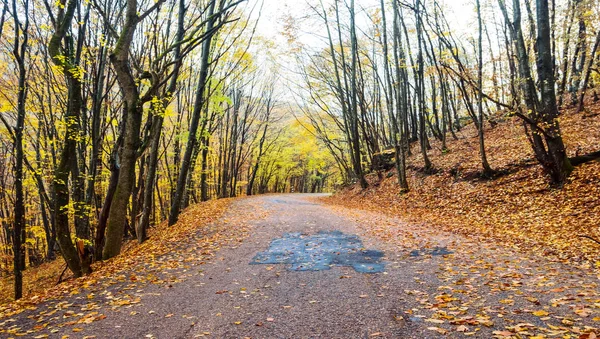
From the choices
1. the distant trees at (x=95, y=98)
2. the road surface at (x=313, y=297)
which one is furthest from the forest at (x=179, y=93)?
the road surface at (x=313, y=297)

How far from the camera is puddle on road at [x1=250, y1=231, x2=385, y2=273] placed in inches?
259

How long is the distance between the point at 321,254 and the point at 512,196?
725 cm

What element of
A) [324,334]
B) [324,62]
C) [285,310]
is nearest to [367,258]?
[285,310]

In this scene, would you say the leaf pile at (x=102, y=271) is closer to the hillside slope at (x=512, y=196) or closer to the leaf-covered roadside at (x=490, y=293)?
the leaf-covered roadside at (x=490, y=293)

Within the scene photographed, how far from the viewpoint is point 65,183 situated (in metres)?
8.62

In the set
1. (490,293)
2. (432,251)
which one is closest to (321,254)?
(432,251)

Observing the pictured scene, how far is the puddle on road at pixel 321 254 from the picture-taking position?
21.6 ft

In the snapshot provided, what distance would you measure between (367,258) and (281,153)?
1161 inches

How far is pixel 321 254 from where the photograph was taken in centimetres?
741

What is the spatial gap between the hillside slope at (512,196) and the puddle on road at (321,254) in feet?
11.0

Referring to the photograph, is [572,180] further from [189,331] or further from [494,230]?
[189,331]

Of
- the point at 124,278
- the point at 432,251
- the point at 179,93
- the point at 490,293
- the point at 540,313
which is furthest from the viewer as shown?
the point at 179,93

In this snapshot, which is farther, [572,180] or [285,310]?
[572,180]

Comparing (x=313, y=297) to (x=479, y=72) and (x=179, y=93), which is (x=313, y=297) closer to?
(x=479, y=72)
